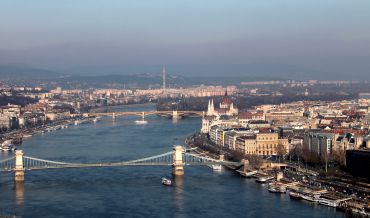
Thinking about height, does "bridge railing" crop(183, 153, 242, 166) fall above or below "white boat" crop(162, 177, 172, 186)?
above

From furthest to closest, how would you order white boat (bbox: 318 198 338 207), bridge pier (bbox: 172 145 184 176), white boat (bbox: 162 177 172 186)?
bridge pier (bbox: 172 145 184 176), white boat (bbox: 162 177 172 186), white boat (bbox: 318 198 338 207)

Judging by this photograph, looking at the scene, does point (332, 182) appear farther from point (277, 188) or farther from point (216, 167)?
point (216, 167)

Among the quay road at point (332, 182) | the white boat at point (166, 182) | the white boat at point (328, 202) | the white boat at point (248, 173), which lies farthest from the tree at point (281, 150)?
the white boat at point (328, 202)

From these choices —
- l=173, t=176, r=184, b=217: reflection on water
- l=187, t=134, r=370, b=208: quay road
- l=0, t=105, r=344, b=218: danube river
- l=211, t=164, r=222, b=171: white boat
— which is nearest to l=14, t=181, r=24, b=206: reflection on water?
l=0, t=105, r=344, b=218: danube river

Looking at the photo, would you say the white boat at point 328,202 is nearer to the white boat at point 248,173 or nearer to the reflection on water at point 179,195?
the reflection on water at point 179,195

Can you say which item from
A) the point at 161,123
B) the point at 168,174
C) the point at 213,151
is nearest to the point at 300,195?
the point at 168,174

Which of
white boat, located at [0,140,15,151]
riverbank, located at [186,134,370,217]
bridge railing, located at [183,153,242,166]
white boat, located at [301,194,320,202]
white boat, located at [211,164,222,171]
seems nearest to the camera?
riverbank, located at [186,134,370,217]

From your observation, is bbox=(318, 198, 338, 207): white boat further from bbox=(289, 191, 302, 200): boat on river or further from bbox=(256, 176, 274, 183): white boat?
bbox=(256, 176, 274, 183): white boat
